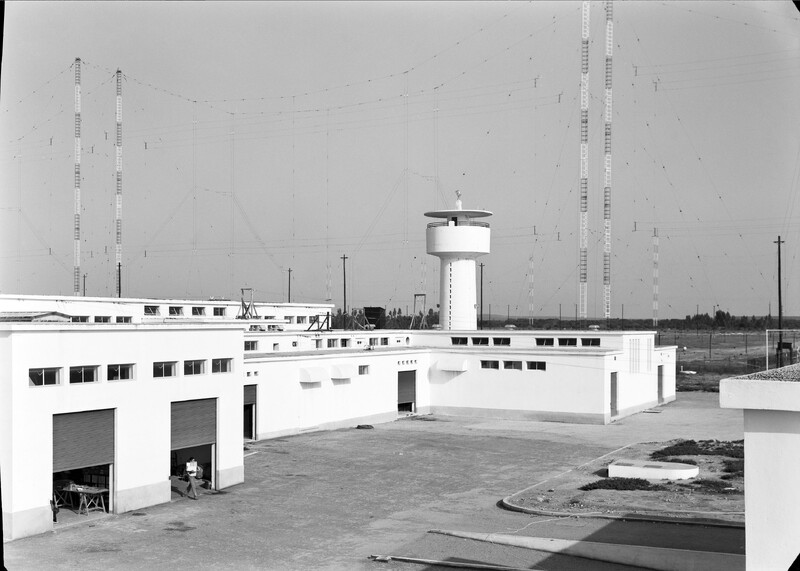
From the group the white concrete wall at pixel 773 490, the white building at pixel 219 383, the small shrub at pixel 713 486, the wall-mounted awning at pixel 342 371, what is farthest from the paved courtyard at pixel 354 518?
the white concrete wall at pixel 773 490

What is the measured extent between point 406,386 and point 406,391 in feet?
0.76

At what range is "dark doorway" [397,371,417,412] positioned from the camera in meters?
39.6

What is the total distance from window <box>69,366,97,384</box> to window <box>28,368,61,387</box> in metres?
0.34

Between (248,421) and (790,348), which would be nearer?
(790,348)

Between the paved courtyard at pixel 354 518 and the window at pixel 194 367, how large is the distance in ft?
10.5

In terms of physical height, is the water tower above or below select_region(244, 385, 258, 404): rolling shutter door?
above

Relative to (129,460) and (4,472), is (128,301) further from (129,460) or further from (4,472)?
(4,472)

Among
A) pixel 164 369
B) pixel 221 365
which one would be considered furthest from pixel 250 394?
pixel 164 369

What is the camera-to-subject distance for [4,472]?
55.8 ft

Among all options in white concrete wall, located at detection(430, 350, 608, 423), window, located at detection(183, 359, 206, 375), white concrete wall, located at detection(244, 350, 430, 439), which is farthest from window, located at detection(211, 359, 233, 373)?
white concrete wall, located at detection(430, 350, 608, 423)

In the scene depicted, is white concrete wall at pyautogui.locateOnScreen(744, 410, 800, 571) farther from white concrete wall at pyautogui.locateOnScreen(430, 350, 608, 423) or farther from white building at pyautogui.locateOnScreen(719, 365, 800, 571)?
white concrete wall at pyautogui.locateOnScreen(430, 350, 608, 423)

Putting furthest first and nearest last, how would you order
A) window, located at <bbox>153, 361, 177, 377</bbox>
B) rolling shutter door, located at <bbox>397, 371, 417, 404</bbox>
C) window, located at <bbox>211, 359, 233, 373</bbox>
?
rolling shutter door, located at <bbox>397, 371, 417, 404</bbox> → window, located at <bbox>211, 359, 233, 373</bbox> → window, located at <bbox>153, 361, 177, 377</bbox>

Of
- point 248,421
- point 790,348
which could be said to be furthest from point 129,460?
point 790,348

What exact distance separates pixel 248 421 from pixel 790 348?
22.1m
